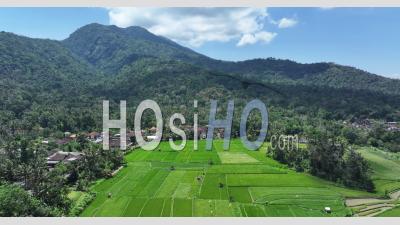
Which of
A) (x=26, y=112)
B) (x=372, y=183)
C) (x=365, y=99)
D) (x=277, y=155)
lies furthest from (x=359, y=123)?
(x=26, y=112)

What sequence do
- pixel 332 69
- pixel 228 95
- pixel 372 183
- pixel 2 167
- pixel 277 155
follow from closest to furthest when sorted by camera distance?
1. pixel 2 167
2. pixel 372 183
3. pixel 277 155
4. pixel 228 95
5. pixel 332 69

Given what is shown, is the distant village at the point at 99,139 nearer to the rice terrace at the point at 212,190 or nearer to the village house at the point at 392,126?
the rice terrace at the point at 212,190

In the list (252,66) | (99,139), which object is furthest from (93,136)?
(252,66)

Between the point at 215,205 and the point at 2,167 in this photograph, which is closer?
the point at 215,205

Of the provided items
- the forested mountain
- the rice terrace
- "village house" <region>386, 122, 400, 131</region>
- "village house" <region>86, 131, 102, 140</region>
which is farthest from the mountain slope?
the rice terrace

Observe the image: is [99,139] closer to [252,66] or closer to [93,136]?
[93,136]

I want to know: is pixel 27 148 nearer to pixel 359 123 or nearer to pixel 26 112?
pixel 26 112
